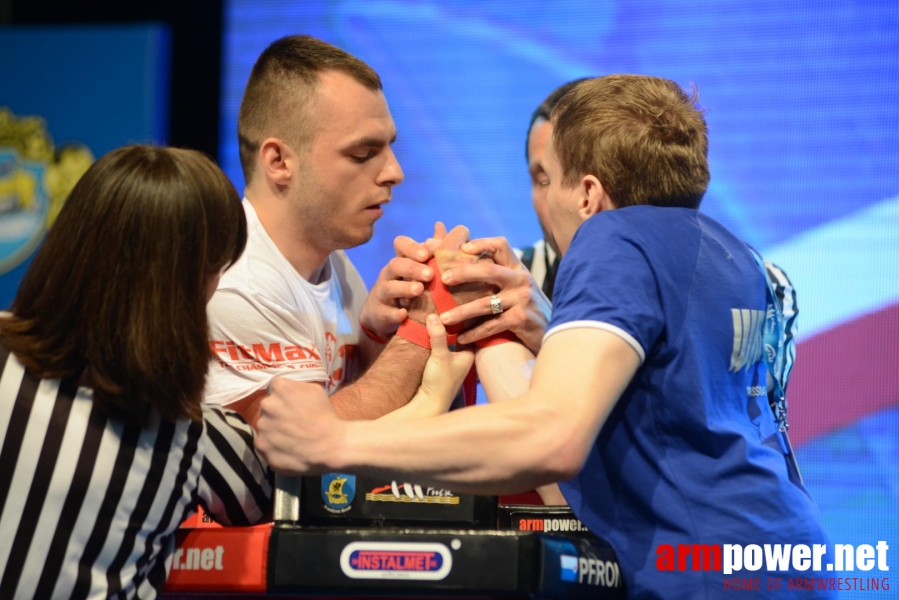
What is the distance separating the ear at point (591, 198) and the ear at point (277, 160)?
996 millimetres

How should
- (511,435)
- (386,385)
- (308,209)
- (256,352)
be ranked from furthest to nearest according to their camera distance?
(308,209), (256,352), (386,385), (511,435)

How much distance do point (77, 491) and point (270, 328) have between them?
2.78 ft

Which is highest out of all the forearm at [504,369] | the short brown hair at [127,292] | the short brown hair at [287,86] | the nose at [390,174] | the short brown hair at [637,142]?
the short brown hair at [287,86]

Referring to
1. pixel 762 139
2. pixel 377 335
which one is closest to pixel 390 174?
pixel 377 335

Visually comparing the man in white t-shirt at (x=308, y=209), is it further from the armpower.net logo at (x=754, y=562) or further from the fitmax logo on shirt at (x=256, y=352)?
the armpower.net logo at (x=754, y=562)

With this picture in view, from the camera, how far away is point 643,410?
137 centimetres

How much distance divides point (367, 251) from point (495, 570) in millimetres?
2809

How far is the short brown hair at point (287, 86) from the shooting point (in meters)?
2.33

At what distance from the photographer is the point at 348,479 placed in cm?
137

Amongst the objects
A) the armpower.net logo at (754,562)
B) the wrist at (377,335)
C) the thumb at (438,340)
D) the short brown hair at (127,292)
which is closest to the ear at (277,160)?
the wrist at (377,335)

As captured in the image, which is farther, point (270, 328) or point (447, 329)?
point (270, 328)

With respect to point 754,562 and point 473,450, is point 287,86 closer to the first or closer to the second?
point 473,450

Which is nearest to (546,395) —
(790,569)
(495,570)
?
(495,570)

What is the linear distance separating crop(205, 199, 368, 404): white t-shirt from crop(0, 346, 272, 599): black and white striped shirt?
616mm
